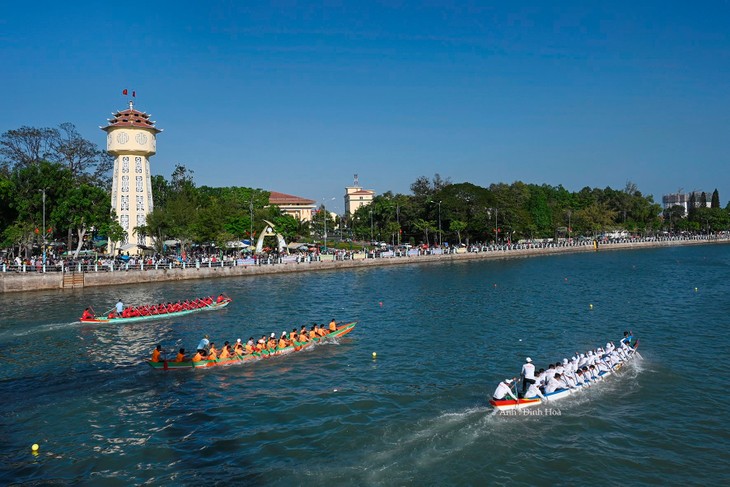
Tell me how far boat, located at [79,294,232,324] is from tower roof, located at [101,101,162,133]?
3747 centimetres

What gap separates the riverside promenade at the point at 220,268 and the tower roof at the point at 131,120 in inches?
856

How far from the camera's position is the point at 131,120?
219 ft

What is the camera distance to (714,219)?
146500 millimetres

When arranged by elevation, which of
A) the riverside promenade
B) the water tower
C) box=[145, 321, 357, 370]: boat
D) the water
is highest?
the water tower

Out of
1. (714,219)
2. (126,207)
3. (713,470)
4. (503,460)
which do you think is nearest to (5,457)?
(503,460)

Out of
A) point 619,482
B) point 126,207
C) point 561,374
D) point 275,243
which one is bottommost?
point 619,482

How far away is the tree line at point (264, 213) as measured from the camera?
5550 cm

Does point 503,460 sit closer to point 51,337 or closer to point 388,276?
point 51,337

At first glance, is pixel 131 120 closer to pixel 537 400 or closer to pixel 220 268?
pixel 220 268

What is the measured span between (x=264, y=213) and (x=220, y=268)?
24.3 metres

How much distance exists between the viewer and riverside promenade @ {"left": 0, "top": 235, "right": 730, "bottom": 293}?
48.0 m

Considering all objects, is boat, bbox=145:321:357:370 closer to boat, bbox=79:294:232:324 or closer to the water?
the water

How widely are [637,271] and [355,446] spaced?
6040cm

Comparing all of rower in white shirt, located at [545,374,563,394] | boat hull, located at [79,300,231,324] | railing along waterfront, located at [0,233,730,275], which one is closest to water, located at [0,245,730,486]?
rower in white shirt, located at [545,374,563,394]
